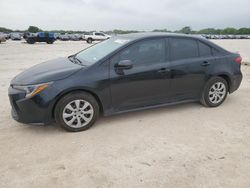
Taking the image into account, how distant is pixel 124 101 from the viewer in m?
3.78

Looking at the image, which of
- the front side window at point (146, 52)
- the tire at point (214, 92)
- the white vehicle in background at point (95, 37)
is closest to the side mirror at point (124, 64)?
the front side window at point (146, 52)

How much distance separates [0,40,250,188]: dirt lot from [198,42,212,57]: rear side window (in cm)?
116

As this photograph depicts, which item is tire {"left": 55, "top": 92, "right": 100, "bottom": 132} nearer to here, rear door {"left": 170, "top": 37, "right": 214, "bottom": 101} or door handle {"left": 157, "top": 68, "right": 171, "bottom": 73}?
→ door handle {"left": 157, "top": 68, "right": 171, "bottom": 73}

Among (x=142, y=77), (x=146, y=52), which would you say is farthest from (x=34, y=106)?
(x=146, y=52)

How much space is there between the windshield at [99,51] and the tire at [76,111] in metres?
0.62

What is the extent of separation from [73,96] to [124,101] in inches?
34.6

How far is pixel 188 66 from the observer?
4.15 meters

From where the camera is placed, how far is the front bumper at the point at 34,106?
10.7 feet

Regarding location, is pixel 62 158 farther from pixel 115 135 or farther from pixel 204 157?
pixel 204 157

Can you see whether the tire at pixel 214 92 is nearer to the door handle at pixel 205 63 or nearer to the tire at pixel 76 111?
the door handle at pixel 205 63

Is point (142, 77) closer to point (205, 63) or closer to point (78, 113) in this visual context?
point (78, 113)

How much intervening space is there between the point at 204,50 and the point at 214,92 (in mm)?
888

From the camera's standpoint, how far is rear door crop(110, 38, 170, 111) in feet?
12.0

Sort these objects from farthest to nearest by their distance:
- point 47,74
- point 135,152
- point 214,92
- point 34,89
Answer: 1. point 214,92
2. point 47,74
3. point 34,89
4. point 135,152
